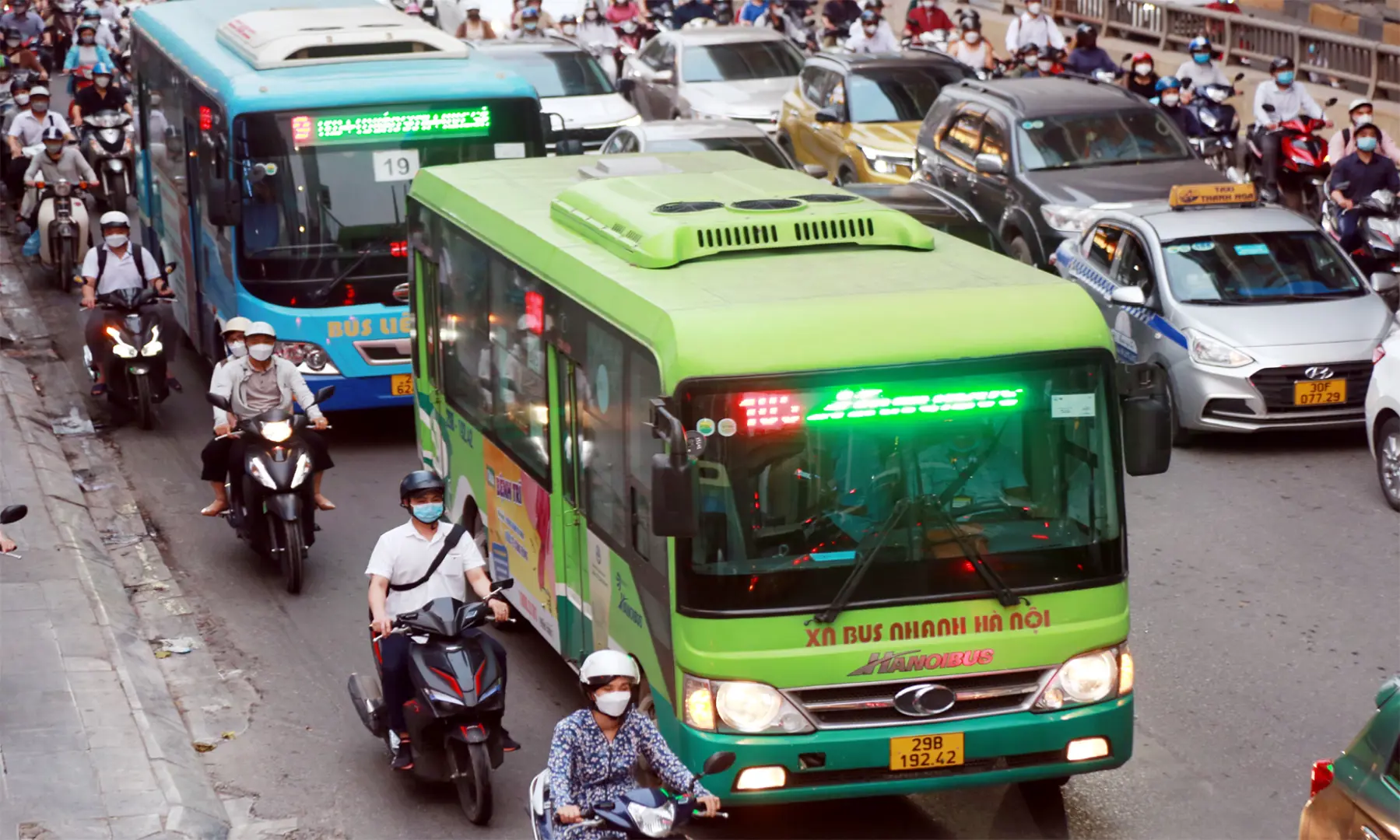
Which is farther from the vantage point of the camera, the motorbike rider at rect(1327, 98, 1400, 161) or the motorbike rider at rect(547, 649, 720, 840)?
the motorbike rider at rect(1327, 98, 1400, 161)

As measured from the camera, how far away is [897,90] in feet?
81.4

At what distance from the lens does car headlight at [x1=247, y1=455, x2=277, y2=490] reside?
42.5 feet

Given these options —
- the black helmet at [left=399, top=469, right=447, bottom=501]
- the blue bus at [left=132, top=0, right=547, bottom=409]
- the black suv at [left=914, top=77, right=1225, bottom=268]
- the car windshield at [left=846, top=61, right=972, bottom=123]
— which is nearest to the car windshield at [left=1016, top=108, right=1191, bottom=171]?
the black suv at [left=914, top=77, right=1225, bottom=268]

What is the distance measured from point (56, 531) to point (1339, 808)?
30.7 ft

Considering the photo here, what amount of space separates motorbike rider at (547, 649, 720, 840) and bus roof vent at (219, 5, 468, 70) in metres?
9.85

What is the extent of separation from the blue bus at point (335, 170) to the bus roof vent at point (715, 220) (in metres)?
4.98

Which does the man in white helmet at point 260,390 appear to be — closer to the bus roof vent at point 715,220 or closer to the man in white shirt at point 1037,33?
the bus roof vent at point 715,220

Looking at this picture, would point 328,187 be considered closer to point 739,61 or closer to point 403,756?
point 403,756

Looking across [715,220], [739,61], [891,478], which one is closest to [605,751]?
[891,478]

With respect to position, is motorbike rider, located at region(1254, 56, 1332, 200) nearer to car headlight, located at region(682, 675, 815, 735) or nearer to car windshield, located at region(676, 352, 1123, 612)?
car windshield, located at region(676, 352, 1123, 612)

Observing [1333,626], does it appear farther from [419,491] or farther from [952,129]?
[952,129]

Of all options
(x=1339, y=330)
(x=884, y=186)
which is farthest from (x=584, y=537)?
(x=884, y=186)

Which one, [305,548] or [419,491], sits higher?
[419,491]

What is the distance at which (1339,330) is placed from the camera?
51.2ft
